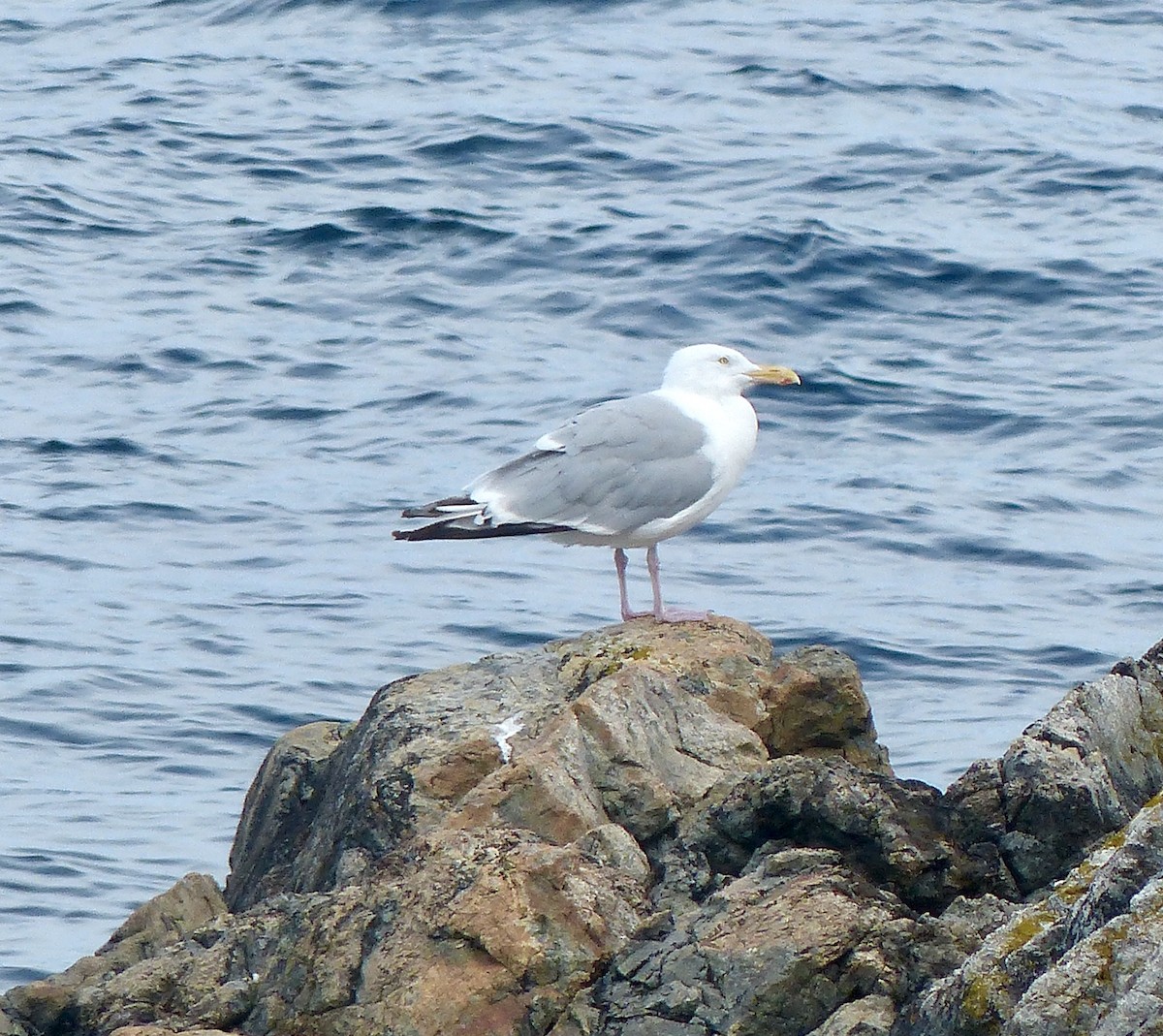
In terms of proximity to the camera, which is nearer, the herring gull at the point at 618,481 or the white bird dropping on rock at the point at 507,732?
the white bird dropping on rock at the point at 507,732

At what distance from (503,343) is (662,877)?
11.2 metres

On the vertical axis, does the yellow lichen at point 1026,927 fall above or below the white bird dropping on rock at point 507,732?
above

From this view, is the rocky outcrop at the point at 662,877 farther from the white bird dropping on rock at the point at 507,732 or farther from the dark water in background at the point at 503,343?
the dark water in background at the point at 503,343

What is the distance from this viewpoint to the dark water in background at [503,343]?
11961mm

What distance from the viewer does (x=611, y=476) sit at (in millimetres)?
8336

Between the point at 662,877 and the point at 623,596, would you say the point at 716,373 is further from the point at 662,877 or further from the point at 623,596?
the point at 662,877

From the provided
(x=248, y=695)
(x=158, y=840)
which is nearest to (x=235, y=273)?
(x=248, y=695)

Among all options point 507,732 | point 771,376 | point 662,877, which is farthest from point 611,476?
point 662,877

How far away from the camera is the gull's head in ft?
28.6

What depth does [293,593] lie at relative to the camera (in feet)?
43.4

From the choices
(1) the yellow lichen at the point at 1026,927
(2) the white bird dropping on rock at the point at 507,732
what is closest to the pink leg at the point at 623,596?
(2) the white bird dropping on rock at the point at 507,732

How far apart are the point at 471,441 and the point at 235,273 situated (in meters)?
4.06

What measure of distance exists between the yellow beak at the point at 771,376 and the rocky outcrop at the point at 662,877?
6.41 feet

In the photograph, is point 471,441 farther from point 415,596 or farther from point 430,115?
point 430,115
